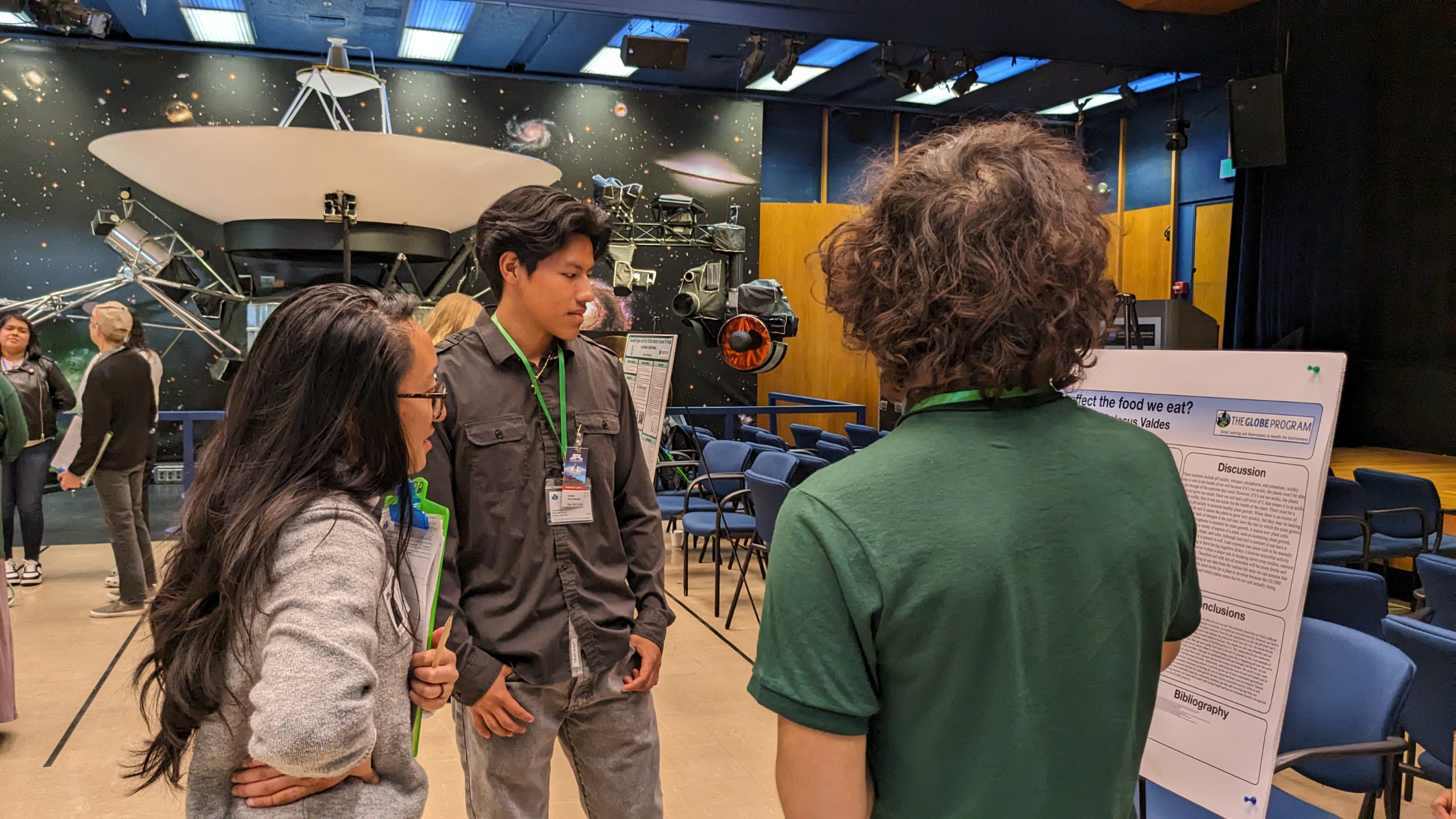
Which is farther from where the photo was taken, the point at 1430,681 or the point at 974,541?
the point at 1430,681

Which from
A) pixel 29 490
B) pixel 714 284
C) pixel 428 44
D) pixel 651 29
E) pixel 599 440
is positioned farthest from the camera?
pixel 428 44

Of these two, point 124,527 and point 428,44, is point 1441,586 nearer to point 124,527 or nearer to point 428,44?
point 124,527

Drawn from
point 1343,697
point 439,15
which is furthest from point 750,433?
point 1343,697

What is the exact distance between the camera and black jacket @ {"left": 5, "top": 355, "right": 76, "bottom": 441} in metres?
4.89

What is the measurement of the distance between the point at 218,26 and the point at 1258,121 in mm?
8907

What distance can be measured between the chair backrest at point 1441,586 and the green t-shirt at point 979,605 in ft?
8.61

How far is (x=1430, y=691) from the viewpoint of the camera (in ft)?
7.32

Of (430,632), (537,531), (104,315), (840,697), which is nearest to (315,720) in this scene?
(430,632)

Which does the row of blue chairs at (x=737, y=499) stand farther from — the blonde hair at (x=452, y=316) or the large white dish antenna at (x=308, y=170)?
the large white dish antenna at (x=308, y=170)

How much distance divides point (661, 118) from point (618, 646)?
897 centimetres

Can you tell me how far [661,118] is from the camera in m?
9.88

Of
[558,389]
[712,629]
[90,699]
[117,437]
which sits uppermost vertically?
[558,389]

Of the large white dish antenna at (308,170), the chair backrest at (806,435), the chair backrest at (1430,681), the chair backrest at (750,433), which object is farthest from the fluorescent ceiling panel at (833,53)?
the chair backrest at (1430,681)

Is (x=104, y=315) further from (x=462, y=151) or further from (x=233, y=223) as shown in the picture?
(x=462, y=151)
